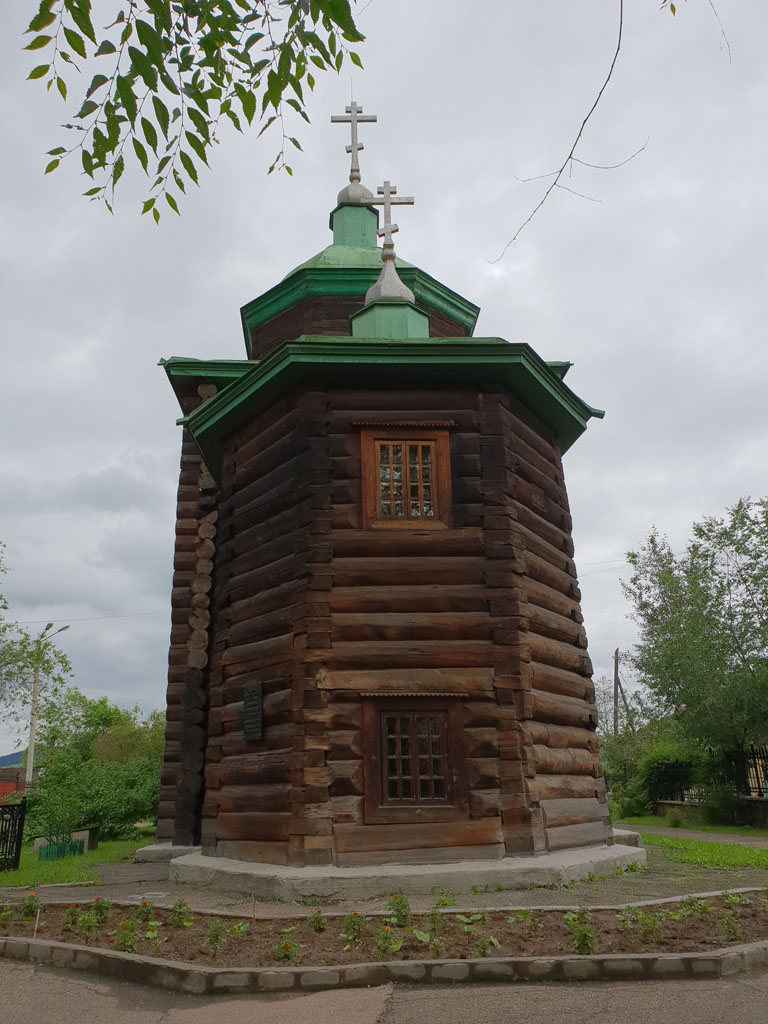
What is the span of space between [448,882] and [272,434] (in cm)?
628

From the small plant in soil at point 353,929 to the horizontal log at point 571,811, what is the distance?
407 cm

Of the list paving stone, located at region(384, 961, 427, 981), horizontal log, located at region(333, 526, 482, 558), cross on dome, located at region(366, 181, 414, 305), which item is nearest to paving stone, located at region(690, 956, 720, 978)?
paving stone, located at region(384, 961, 427, 981)

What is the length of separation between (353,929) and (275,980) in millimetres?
1023

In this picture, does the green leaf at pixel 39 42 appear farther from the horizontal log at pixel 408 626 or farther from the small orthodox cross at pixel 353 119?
the small orthodox cross at pixel 353 119

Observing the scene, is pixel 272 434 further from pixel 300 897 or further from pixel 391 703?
pixel 300 897

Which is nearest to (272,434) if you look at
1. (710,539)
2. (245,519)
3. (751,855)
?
(245,519)

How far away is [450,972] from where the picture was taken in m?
5.54

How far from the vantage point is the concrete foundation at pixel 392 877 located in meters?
8.74

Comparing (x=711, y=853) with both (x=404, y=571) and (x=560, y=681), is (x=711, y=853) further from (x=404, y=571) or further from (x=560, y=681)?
(x=404, y=571)

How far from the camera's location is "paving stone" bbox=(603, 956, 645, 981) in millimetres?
5480

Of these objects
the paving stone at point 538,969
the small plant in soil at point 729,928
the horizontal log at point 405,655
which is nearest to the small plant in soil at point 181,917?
the paving stone at point 538,969

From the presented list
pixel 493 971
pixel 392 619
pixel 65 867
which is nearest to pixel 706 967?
pixel 493 971

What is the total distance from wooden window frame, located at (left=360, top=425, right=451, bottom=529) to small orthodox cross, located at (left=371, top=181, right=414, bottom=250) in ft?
16.2

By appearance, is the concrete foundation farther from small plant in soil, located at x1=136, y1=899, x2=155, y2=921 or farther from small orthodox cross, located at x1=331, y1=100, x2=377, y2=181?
small orthodox cross, located at x1=331, y1=100, x2=377, y2=181
